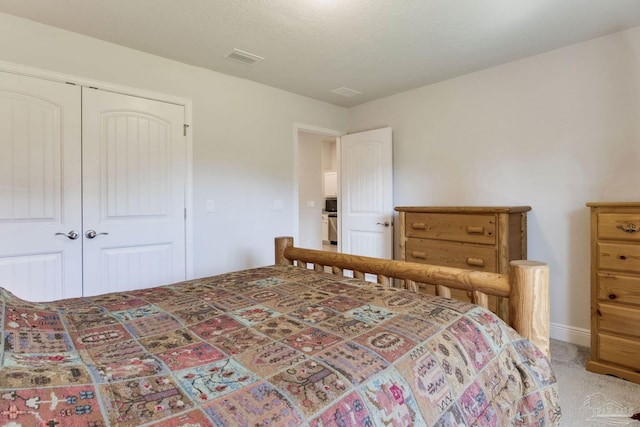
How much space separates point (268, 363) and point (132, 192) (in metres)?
2.41

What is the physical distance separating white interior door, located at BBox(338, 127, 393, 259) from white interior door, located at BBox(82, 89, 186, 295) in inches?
80.8

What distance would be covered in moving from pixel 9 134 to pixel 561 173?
419 cm

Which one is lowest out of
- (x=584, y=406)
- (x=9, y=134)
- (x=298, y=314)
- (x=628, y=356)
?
(x=584, y=406)

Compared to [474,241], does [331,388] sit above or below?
below

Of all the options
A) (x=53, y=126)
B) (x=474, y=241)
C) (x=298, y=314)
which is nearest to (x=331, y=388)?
(x=298, y=314)

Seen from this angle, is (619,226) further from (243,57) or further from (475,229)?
(243,57)

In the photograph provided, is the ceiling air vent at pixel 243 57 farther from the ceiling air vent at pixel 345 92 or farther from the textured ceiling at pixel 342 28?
the ceiling air vent at pixel 345 92

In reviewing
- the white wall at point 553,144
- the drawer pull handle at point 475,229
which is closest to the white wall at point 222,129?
the white wall at point 553,144

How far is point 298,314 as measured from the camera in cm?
129

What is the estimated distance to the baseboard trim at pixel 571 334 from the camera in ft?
8.82

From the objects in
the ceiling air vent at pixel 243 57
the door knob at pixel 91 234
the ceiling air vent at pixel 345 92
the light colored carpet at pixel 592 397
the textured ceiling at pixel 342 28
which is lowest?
the light colored carpet at pixel 592 397

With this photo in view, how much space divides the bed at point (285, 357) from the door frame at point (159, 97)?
1.46 metres

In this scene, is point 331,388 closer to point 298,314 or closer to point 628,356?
point 298,314

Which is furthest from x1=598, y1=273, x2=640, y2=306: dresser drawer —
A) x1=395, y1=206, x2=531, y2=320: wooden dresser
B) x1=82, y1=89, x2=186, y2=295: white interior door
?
x1=82, y1=89, x2=186, y2=295: white interior door
